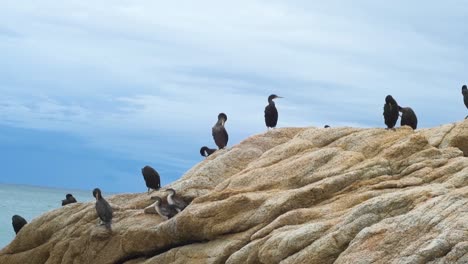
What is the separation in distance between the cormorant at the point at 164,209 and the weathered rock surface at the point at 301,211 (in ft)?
1.53

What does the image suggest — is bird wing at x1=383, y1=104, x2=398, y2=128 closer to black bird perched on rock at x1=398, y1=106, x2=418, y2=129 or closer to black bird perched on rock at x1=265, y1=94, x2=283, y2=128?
black bird perched on rock at x1=398, y1=106, x2=418, y2=129

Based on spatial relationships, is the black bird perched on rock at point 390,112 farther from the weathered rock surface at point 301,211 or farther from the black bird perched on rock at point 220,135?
the black bird perched on rock at point 220,135

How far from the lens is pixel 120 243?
38.0 m

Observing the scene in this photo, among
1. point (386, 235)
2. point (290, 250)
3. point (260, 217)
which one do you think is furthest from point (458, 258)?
point (260, 217)

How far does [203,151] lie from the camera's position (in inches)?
2079

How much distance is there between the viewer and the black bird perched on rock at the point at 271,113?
50125mm

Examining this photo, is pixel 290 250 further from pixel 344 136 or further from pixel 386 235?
pixel 344 136

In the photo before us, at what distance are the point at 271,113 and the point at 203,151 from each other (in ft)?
15.6

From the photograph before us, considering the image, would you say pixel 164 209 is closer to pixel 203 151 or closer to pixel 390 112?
pixel 390 112

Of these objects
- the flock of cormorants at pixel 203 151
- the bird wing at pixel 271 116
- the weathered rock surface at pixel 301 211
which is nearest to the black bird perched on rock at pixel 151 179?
the flock of cormorants at pixel 203 151

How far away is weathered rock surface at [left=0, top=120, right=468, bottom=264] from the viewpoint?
25484mm

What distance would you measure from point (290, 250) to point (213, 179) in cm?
1271

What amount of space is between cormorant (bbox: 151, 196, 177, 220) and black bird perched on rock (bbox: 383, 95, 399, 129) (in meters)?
9.77

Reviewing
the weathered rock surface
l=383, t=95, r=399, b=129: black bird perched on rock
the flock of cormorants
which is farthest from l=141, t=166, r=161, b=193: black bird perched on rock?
l=383, t=95, r=399, b=129: black bird perched on rock
